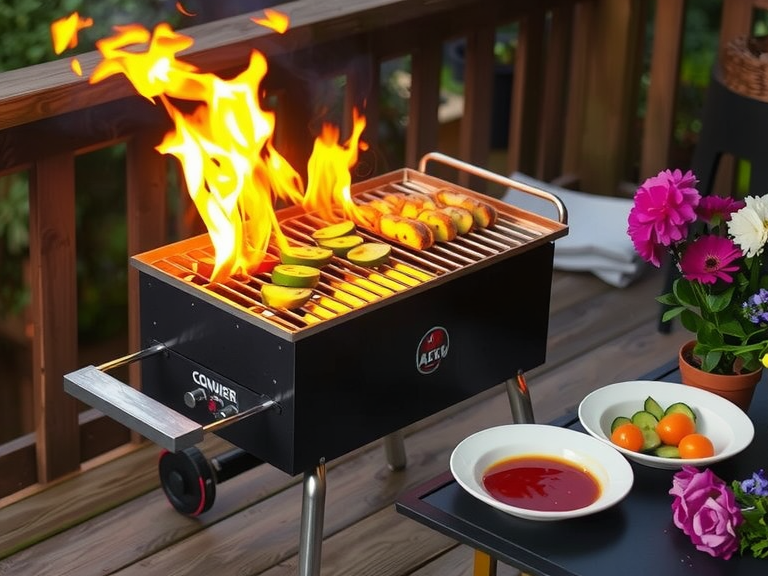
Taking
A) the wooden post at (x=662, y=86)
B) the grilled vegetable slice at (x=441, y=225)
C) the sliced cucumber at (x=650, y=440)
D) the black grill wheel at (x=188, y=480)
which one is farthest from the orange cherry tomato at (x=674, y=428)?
the wooden post at (x=662, y=86)

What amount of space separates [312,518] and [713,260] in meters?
0.75

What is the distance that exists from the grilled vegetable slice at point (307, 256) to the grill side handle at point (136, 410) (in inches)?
12.9

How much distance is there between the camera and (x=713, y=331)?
2.26 m

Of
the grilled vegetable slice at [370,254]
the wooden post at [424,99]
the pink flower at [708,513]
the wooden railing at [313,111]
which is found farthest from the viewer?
the wooden post at [424,99]

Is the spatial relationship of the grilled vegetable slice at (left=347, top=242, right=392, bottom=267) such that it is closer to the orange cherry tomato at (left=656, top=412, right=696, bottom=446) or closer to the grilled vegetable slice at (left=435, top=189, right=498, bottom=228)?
the grilled vegetable slice at (left=435, top=189, right=498, bottom=228)

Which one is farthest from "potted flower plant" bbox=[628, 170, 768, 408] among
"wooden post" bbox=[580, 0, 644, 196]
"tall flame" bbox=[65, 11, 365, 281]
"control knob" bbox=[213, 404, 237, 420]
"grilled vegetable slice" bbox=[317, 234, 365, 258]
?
"wooden post" bbox=[580, 0, 644, 196]

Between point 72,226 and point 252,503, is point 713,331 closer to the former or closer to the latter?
point 252,503

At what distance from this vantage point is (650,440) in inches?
84.8

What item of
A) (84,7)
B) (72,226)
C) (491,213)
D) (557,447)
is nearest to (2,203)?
(84,7)

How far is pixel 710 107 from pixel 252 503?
57.5 inches

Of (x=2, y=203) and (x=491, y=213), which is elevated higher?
(x=491, y=213)

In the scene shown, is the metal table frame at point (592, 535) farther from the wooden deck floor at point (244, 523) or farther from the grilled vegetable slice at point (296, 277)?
the wooden deck floor at point (244, 523)

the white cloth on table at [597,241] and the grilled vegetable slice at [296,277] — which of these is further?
the white cloth on table at [597,241]

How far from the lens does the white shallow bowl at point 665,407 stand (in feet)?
6.89
